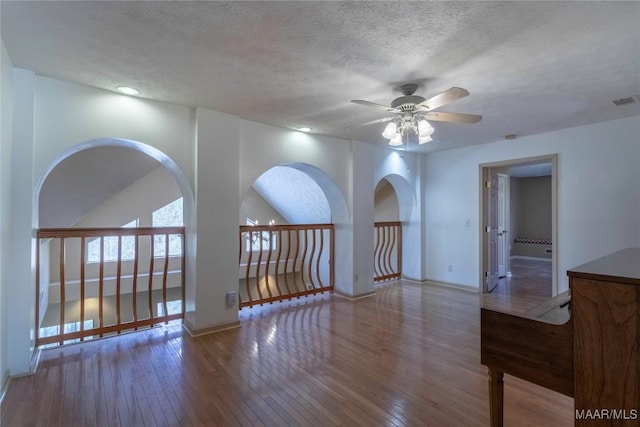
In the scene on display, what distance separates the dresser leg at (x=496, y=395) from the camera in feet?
4.99

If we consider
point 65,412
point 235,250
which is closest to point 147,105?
point 235,250

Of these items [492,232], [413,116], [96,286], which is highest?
[413,116]

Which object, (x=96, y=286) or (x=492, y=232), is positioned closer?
(x=492, y=232)

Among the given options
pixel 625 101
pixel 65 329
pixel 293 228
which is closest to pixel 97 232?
pixel 293 228

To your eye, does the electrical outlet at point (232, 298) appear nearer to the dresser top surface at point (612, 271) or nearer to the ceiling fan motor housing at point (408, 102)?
the ceiling fan motor housing at point (408, 102)

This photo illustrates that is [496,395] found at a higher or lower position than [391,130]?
lower

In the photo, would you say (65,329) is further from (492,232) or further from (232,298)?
(492,232)

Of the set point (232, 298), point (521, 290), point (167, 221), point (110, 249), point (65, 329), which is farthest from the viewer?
point (167, 221)

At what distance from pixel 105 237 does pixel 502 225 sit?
7.85m

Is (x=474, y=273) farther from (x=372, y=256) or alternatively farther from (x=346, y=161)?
(x=346, y=161)

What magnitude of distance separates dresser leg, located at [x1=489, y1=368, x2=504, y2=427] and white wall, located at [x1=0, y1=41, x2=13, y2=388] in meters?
3.19

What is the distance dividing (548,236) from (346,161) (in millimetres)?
7143

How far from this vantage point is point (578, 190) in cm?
393

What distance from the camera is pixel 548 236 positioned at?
27.3ft
